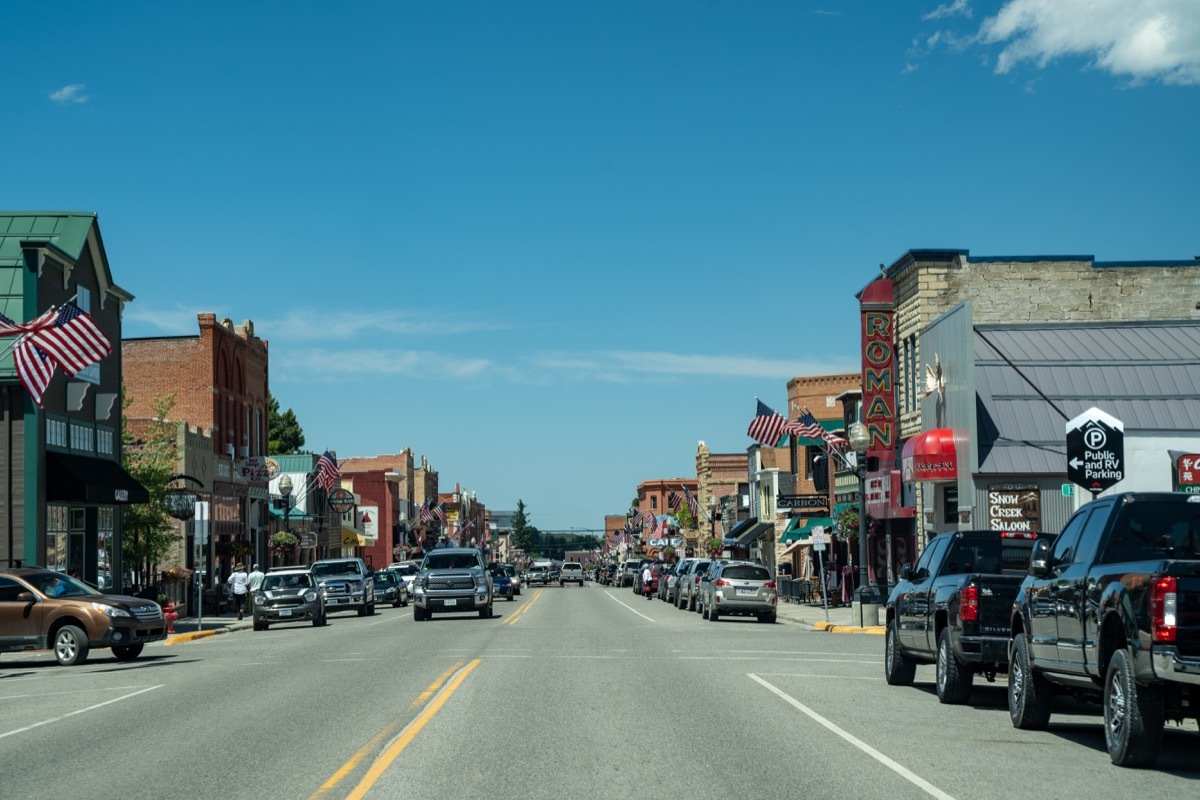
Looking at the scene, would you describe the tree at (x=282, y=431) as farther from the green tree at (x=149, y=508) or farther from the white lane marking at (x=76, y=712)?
the white lane marking at (x=76, y=712)

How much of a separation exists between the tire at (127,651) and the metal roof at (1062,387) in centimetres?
2025

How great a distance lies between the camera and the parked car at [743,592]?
1499 inches

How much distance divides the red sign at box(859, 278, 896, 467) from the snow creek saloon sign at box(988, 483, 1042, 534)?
26.9ft

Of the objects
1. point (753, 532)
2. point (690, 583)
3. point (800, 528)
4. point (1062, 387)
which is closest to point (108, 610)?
point (1062, 387)

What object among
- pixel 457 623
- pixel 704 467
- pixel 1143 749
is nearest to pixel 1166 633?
pixel 1143 749

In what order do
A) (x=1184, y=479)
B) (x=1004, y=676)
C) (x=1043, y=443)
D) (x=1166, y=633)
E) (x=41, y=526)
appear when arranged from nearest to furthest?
(x=1166, y=633) → (x=1004, y=676) → (x=1184, y=479) → (x=1043, y=443) → (x=41, y=526)

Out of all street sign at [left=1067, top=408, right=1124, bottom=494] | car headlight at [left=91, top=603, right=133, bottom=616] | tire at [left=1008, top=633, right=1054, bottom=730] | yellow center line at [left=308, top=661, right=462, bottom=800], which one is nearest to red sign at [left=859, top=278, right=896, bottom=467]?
street sign at [left=1067, top=408, right=1124, bottom=494]

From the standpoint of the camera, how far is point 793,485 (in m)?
67.6

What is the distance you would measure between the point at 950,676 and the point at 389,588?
4285 centimetres

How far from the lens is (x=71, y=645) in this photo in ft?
82.0

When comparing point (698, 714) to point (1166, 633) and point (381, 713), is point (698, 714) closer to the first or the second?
point (381, 713)

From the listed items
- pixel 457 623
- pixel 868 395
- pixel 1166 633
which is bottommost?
pixel 457 623

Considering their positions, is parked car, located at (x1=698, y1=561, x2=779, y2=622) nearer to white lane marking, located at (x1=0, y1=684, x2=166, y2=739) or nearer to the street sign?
the street sign

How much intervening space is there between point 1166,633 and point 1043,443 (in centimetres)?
2545
